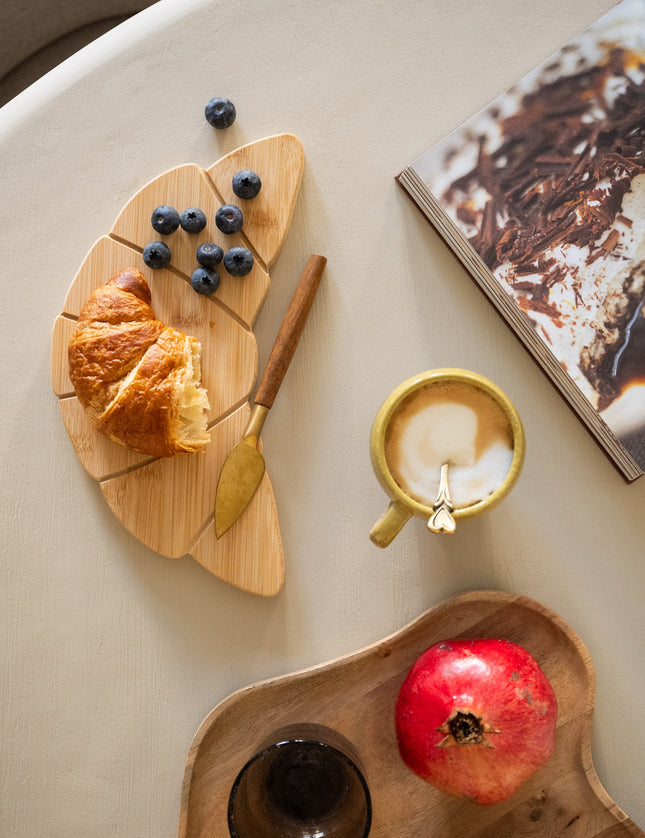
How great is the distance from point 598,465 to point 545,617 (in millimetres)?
255

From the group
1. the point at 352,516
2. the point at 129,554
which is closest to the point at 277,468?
the point at 352,516

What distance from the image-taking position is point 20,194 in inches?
44.4

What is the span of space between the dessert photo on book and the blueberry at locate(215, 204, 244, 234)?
1.05ft

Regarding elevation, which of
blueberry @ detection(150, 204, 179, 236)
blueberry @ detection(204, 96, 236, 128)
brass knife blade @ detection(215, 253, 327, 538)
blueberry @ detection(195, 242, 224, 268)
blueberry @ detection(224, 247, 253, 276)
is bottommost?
brass knife blade @ detection(215, 253, 327, 538)

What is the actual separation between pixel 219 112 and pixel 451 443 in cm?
62

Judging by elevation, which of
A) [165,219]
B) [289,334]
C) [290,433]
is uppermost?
[165,219]

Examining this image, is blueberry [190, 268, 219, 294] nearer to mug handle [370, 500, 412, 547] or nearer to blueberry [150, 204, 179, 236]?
blueberry [150, 204, 179, 236]

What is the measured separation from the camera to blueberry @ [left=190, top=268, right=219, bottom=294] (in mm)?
1094

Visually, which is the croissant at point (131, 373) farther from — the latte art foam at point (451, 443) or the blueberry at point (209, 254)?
the latte art foam at point (451, 443)

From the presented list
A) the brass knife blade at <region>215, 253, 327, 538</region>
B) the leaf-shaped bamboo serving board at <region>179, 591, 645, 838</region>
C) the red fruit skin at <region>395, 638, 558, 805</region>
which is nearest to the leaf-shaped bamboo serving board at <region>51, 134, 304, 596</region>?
the brass knife blade at <region>215, 253, 327, 538</region>

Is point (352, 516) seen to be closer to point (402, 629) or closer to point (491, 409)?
point (402, 629)

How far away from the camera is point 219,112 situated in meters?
1.11

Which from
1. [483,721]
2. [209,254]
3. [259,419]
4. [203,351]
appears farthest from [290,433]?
[483,721]

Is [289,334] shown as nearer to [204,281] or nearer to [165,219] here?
[204,281]
